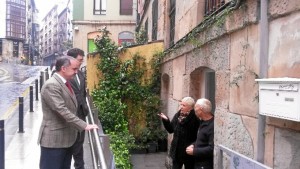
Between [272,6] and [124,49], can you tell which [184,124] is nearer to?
[272,6]

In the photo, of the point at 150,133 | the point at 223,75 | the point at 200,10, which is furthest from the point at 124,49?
the point at 223,75

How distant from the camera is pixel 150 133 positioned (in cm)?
1091

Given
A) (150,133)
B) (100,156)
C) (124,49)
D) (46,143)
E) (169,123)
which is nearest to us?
(100,156)

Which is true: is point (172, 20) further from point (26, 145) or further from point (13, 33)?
point (13, 33)

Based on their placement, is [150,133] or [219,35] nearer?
[219,35]

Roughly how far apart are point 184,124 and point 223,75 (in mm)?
1212

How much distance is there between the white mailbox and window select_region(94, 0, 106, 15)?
27.8 meters

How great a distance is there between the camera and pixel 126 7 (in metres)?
31.0

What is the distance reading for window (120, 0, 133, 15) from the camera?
1222 inches

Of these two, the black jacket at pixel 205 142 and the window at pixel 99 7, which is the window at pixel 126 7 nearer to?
the window at pixel 99 7

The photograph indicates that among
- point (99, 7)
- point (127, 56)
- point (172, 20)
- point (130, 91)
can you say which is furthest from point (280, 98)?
point (99, 7)

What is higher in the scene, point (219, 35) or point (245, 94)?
point (219, 35)

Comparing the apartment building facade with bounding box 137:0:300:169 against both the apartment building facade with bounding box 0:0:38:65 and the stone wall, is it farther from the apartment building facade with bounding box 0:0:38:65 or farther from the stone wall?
the apartment building facade with bounding box 0:0:38:65

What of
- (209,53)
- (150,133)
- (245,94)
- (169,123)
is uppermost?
(209,53)
